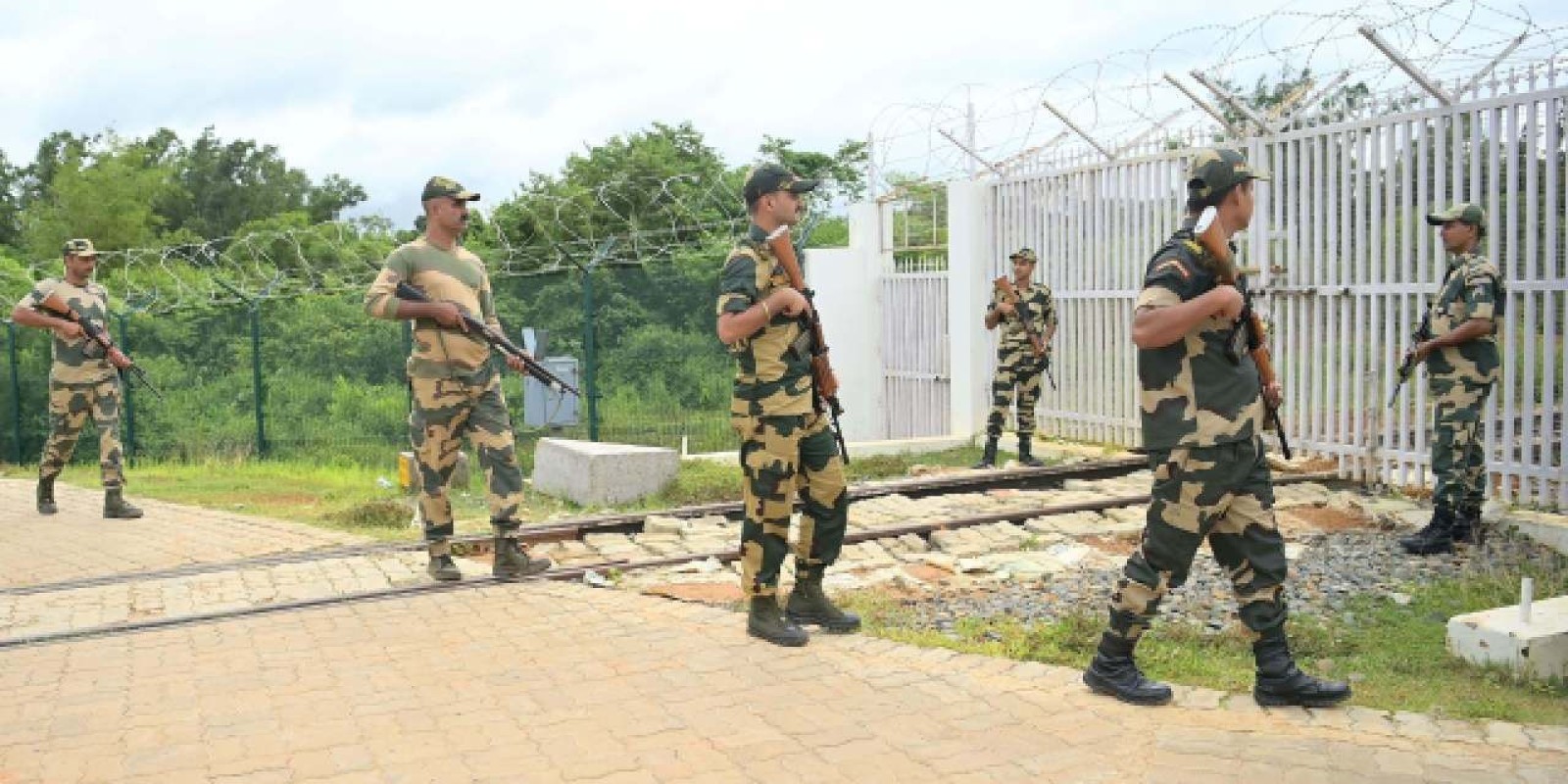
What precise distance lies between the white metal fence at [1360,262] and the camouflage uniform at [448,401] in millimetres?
6328

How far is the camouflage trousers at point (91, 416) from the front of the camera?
32.1ft

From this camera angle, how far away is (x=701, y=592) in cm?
668

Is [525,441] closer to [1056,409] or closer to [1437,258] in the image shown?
[1056,409]

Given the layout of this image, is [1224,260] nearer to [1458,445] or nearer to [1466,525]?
[1458,445]

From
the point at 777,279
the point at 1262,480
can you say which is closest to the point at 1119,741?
the point at 1262,480

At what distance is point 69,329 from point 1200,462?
27.9ft

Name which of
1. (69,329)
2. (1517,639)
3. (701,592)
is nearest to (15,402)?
(69,329)

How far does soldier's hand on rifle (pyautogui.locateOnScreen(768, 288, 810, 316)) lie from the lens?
535cm

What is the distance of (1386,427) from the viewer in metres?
9.57

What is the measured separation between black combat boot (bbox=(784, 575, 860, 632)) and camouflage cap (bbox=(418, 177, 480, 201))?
2.78 m

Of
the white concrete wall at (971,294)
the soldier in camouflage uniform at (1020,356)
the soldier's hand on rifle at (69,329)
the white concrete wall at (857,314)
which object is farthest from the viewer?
the white concrete wall at (857,314)

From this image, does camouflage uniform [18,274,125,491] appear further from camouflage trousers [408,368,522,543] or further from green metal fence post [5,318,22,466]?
green metal fence post [5,318,22,466]

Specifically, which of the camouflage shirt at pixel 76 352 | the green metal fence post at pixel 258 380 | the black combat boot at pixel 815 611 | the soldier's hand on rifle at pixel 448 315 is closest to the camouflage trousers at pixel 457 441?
the soldier's hand on rifle at pixel 448 315

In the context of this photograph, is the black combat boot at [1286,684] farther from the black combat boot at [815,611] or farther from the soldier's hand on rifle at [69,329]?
the soldier's hand on rifle at [69,329]
